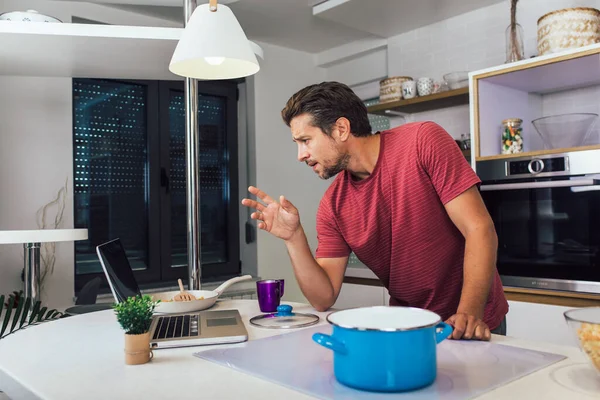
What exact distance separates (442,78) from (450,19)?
371 mm

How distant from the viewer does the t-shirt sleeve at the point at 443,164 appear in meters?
1.42

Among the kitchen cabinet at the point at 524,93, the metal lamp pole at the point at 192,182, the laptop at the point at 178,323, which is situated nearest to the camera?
the laptop at the point at 178,323

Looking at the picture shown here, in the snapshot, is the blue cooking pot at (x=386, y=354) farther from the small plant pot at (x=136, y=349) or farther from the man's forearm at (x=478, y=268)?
the man's forearm at (x=478, y=268)

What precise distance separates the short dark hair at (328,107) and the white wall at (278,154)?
254cm

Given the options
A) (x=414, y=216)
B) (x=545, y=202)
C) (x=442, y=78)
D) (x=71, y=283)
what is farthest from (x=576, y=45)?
(x=71, y=283)

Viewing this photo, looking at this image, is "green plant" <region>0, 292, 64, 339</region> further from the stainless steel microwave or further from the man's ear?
the stainless steel microwave

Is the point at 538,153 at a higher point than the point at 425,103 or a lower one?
lower

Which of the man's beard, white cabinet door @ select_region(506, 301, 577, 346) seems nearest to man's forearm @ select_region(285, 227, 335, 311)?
the man's beard

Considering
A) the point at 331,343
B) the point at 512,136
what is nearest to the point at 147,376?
the point at 331,343

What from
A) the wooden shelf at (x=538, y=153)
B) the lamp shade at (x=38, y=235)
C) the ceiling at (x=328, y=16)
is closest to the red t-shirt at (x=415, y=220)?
the lamp shade at (x=38, y=235)

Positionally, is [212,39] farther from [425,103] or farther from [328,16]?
[425,103]

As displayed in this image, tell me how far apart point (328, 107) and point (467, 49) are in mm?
2128

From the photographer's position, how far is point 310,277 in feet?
4.91

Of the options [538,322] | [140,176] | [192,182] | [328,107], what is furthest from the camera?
[140,176]
